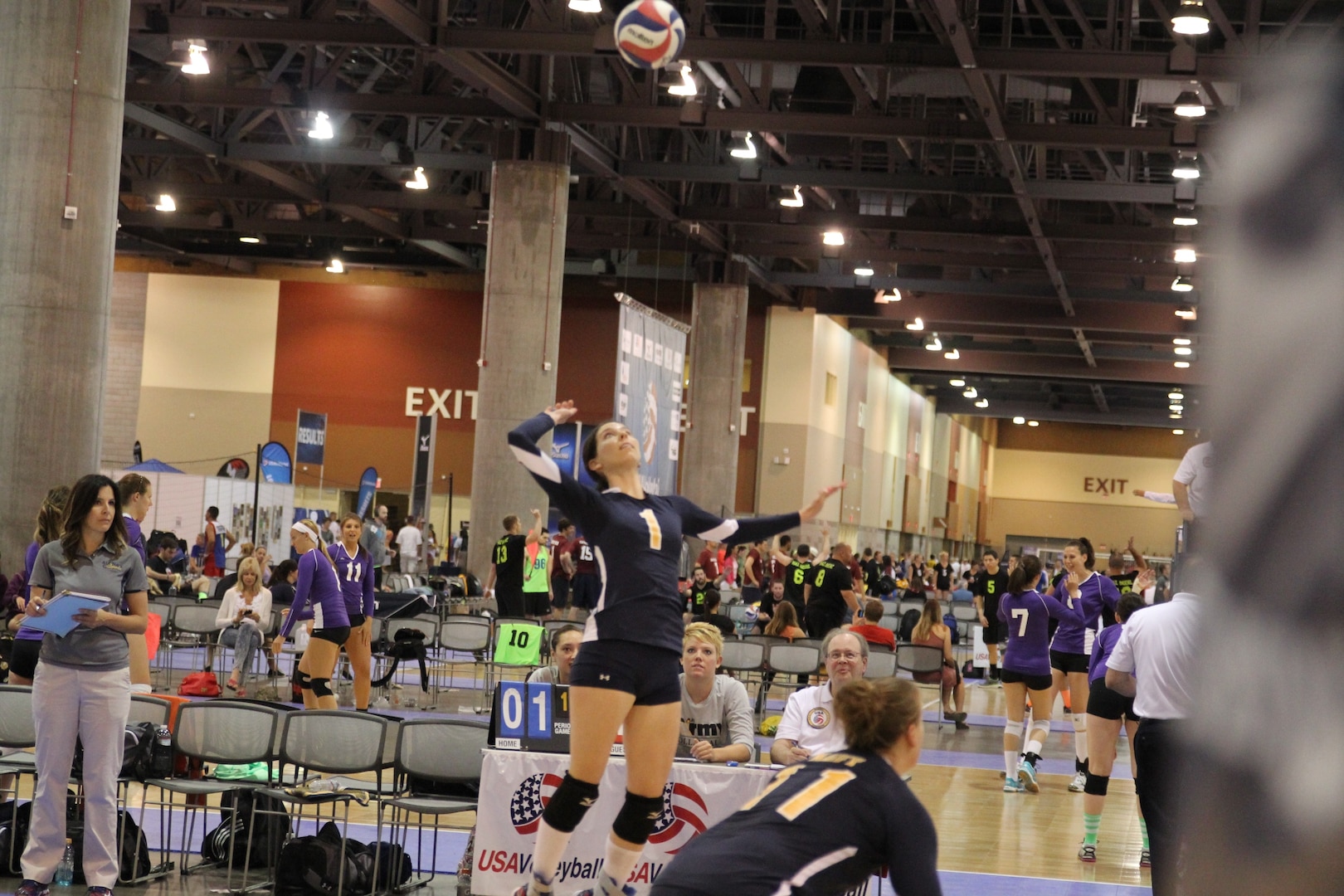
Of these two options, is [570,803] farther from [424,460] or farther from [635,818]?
[424,460]

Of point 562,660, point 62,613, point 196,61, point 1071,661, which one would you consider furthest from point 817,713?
point 196,61

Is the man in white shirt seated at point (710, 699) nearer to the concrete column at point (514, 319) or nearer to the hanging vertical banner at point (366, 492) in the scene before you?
the concrete column at point (514, 319)

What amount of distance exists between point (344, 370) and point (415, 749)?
31.7 meters

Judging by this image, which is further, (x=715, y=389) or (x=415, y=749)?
(x=715, y=389)

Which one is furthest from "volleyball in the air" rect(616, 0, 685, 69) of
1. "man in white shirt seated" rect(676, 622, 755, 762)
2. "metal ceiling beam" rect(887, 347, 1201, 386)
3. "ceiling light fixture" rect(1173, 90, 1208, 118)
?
"metal ceiling beam" rect(887, 347, 1201, 386)

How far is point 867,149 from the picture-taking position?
2781 cm

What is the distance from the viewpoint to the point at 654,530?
195 inches

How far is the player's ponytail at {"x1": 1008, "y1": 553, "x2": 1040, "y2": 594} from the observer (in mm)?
11219

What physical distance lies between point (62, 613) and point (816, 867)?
397 cm

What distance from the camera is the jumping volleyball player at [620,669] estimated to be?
473 centimetres

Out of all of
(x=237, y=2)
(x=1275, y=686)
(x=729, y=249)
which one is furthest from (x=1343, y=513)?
(x=729, y=249)

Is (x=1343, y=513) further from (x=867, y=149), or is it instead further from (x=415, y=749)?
(x=867, y=149)

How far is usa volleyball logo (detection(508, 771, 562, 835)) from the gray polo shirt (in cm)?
185

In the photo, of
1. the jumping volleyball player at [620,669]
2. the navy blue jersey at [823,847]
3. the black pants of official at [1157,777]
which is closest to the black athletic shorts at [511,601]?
the black pants of official at [1157,777]
